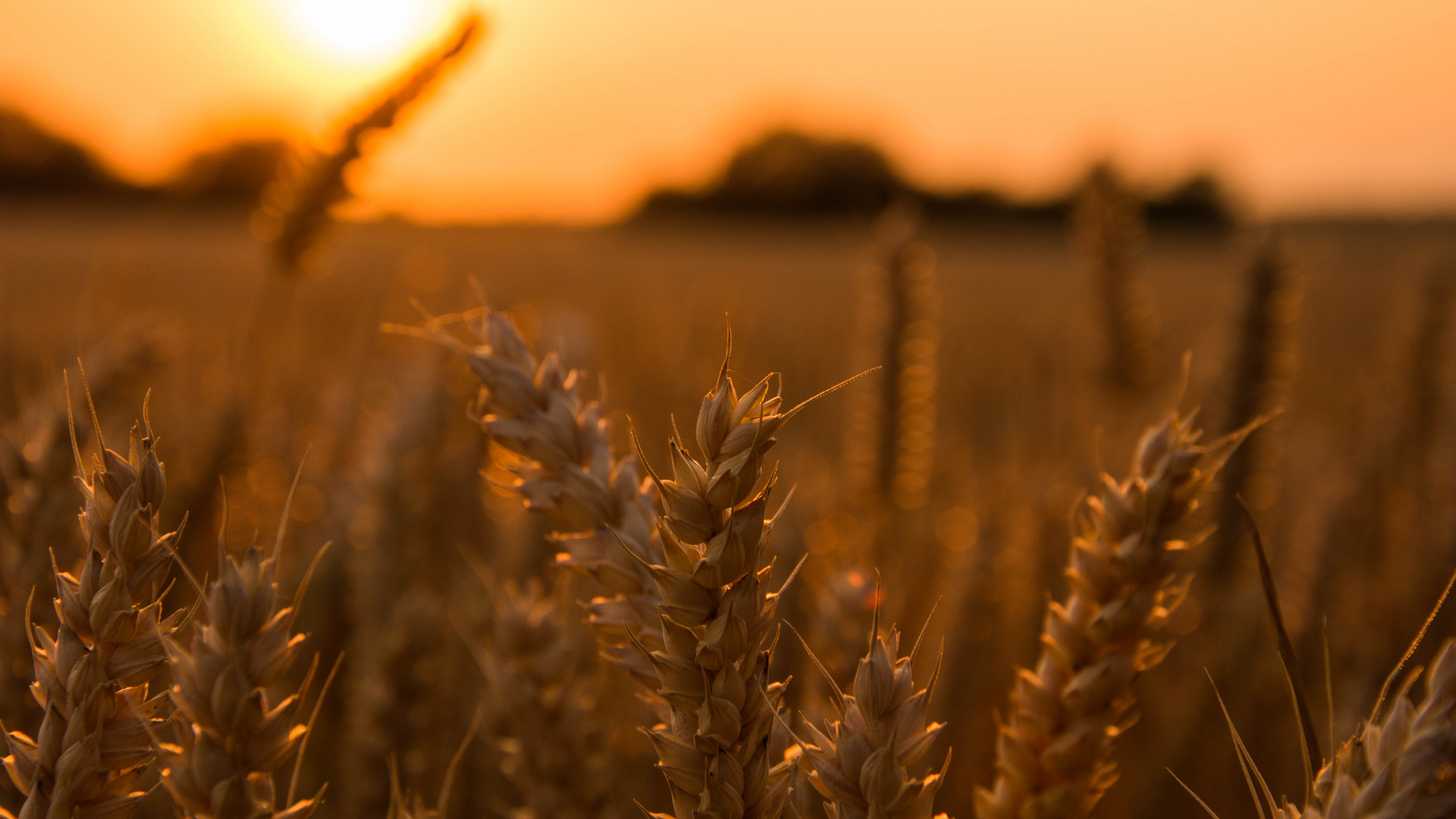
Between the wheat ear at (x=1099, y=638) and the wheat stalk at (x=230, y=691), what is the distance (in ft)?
1.31

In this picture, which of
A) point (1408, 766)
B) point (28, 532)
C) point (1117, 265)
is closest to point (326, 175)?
point (28, 532)

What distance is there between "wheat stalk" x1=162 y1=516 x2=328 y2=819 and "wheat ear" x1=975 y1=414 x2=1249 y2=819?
0.40 meters

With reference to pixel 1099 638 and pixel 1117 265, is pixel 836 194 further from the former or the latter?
pixel 1099 638

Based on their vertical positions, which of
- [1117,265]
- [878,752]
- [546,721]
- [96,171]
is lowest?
[546,721]

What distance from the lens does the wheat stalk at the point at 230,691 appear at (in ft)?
1.24

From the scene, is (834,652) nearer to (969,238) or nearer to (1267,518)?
(1267,518)

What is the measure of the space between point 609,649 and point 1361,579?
1883mm

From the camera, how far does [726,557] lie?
0.40 m

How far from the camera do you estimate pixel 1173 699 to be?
4.53 ft

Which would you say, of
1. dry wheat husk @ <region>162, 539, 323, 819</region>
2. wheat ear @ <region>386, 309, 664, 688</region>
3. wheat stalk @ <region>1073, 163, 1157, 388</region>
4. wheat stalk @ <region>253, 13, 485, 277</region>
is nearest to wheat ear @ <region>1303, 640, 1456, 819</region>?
wheat ear @ <region>386, 309, 664, 688</region>

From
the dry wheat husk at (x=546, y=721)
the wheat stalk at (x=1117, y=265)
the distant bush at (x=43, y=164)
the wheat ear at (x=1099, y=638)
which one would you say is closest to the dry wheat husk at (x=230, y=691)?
the dry wheat husk at (x=546, y=721)

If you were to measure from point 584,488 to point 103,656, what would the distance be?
0.22m

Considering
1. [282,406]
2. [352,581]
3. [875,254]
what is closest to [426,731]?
[352,581]

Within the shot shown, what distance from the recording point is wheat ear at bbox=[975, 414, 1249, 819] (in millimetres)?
522
